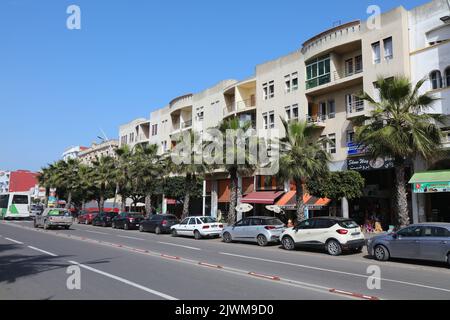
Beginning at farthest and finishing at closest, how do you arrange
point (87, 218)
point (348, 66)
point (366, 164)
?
point (87, 218) < point (348, 66) < point (366, 164)

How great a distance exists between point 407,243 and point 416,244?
326 mm

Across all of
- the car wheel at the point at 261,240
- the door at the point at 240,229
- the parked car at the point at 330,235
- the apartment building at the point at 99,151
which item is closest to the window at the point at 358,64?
the door at the point at 240,229

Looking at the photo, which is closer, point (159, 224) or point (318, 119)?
point (159, 224)

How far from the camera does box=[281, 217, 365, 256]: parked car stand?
16.6 m

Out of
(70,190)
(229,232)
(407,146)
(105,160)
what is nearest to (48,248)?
(229,232)

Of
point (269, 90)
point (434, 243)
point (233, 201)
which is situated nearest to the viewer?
point (434, 243)

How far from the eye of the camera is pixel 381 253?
48.9 ft

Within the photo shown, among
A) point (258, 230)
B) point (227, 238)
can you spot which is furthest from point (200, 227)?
point (258, 230)

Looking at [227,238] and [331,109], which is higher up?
[331,109]

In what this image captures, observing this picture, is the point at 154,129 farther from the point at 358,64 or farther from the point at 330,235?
the point at 330,235

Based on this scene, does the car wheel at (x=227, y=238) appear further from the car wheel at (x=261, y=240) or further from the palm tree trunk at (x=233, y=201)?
the palm tree trunk at (x=233, y=201)

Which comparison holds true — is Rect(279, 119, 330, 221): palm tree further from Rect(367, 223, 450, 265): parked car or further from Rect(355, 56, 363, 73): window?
Rect(355, 56, 363, 73): window
